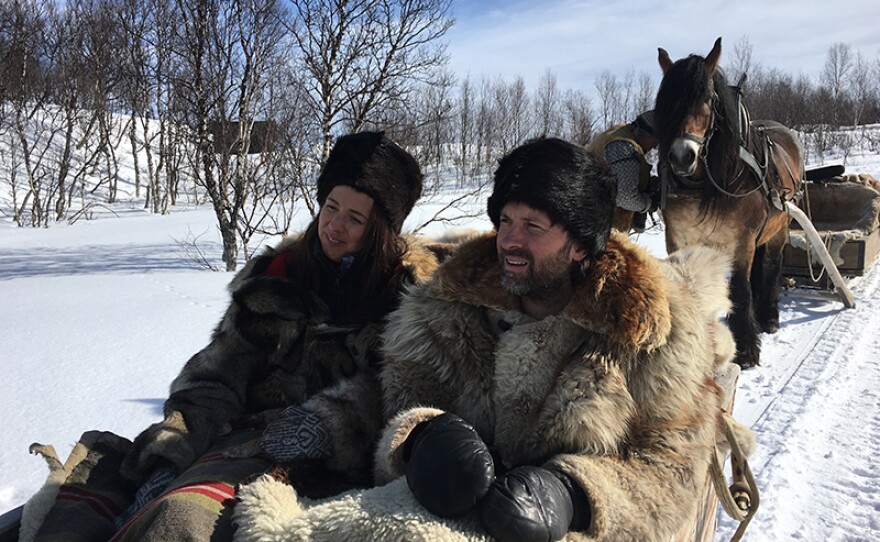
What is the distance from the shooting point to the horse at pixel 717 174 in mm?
3787

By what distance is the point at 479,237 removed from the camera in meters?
1.94

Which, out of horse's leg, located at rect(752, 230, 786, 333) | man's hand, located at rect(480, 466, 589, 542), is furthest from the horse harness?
man's hand, located at rect(480, 466, 589, 542)

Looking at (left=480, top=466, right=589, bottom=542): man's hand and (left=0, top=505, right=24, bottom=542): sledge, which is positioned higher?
(left=480, top=466, right=589, bottom=542): man's hand

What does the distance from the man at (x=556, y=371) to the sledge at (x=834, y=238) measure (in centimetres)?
398

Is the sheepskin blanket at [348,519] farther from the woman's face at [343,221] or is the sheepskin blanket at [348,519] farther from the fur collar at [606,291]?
the woman's face at [343,221]

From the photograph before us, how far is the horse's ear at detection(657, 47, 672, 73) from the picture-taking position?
420 centimetres

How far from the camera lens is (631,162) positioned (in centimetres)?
403

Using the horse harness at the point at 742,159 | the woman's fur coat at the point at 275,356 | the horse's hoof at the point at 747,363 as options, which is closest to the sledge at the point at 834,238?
the horse harness at the point at 742,159

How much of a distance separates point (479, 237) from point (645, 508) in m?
0.95

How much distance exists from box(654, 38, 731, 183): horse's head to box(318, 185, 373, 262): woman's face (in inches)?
95.4

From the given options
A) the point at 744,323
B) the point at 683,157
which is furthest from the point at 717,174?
the point at 744,323

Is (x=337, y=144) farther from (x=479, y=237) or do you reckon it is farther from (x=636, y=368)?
(x=636, y=368)

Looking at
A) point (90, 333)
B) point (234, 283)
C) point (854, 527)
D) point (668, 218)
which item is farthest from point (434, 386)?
point (90, 333)

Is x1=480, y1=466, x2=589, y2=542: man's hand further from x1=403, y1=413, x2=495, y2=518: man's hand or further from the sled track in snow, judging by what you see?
the sled track in snow
